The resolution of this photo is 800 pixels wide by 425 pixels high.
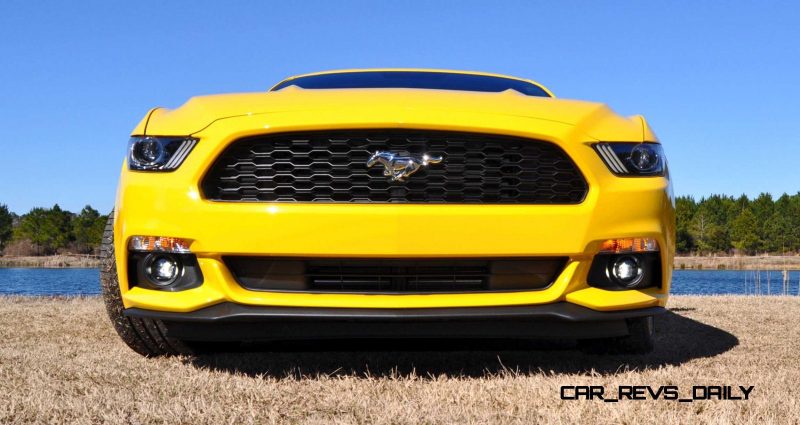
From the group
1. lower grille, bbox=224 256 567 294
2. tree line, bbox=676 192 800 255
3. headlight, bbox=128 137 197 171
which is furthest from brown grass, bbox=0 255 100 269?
lower grille, bbox=224 256 567 294

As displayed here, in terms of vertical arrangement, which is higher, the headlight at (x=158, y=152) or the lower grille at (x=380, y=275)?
the headlight at (x=158, y=152)

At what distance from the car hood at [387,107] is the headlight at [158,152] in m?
0.03

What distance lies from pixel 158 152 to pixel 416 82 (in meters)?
1.94

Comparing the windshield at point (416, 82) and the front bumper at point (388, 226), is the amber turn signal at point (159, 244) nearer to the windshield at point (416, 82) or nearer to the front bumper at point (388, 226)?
the front bumper at point (388, 226)

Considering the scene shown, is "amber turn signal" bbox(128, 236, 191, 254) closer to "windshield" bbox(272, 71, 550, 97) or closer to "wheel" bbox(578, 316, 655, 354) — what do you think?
"windshield" bbox(272, 71, 550, 97)

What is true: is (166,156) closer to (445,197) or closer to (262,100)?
(262,100)

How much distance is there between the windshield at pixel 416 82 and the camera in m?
4.18

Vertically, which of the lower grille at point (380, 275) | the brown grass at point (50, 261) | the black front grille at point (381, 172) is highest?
the black front grille at point (381, 172)

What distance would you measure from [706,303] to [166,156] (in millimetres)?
5321

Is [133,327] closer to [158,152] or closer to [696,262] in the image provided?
[158,152]

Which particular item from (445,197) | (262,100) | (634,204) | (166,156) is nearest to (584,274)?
(634,204)

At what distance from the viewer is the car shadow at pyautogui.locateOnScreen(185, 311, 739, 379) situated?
295 cm

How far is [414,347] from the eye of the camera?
338 cm

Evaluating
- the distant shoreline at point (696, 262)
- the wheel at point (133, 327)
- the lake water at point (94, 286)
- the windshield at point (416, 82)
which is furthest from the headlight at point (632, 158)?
the distant shoreline at point (696, 262)
